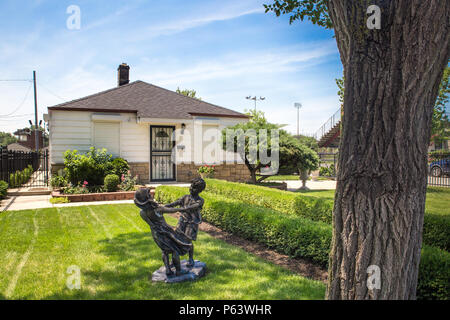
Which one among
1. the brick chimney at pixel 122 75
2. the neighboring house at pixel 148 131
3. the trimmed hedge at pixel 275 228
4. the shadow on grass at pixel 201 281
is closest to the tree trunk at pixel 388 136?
the shadow on grass at pixel 201 281

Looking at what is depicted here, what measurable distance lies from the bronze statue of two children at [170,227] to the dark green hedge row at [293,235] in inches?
67.1

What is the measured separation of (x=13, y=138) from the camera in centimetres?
10144

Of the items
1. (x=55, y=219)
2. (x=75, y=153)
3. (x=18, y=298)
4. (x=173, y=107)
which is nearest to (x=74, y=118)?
(x=75, y=153)

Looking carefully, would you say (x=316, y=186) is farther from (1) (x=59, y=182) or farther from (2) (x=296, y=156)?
(1) (x=59, y=182)

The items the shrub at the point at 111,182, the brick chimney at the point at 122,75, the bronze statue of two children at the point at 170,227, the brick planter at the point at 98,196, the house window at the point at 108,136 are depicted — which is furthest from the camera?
the brick chimney at the point at 122,75

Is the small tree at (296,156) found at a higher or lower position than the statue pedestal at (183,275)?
higher

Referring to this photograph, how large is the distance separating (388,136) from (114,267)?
415 centimetres

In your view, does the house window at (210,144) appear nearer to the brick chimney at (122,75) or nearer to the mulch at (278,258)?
the brick chimney at (122,75)

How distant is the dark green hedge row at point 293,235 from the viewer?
3.33 m

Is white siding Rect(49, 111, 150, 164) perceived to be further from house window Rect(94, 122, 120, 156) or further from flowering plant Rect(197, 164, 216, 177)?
flowering plant Rect(197, 164, 216, 177)

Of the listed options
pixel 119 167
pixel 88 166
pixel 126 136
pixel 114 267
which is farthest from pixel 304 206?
pixel 126 136
